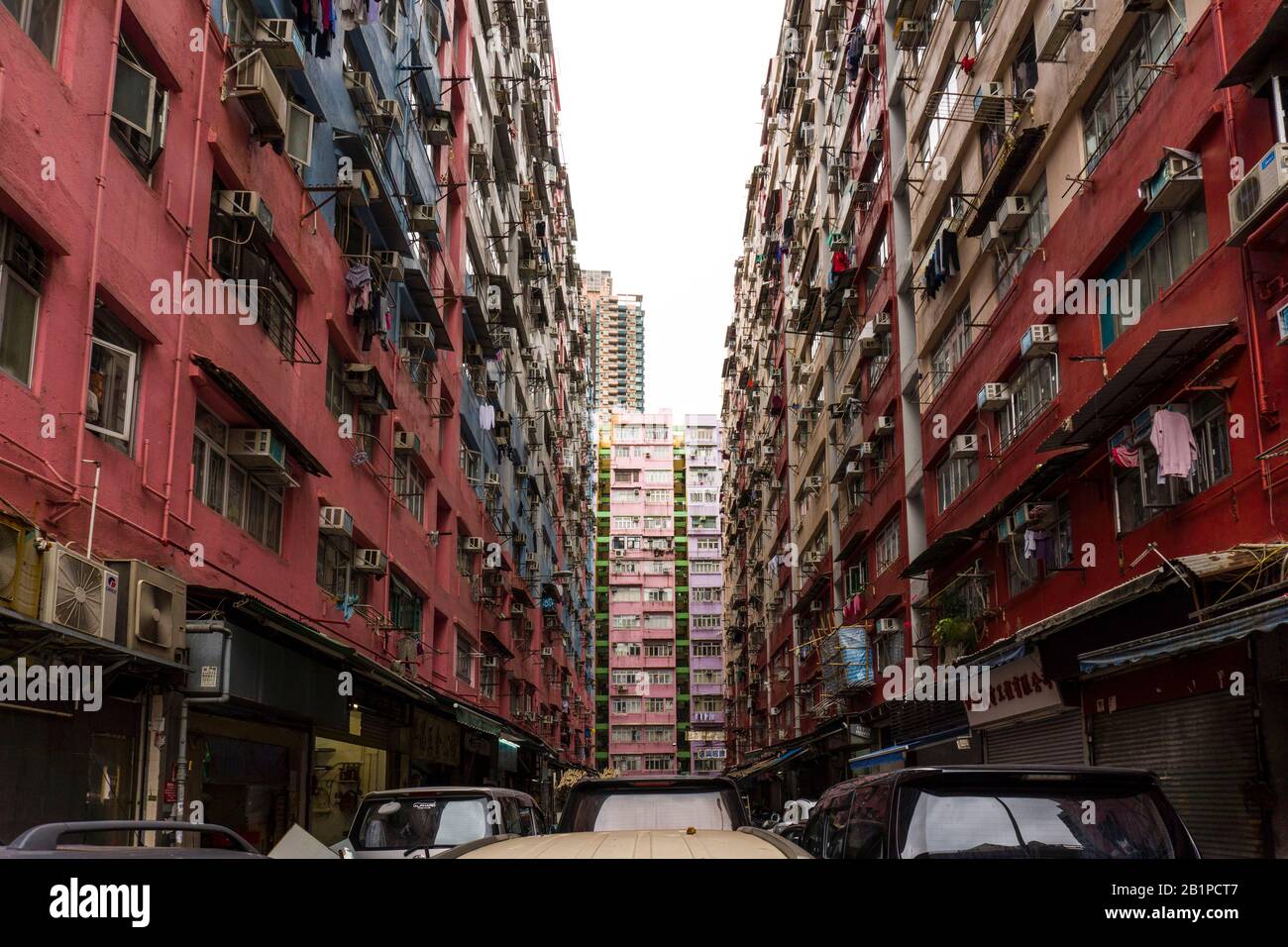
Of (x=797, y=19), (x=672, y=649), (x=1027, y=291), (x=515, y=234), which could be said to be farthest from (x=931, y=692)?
(x=672, y=649)

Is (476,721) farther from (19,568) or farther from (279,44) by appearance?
(19,568)

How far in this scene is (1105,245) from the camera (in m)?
15.8

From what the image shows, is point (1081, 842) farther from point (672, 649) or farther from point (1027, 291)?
point (672, 649)

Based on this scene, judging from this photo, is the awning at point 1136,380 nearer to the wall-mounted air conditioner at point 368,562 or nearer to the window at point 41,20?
the window at point 41,20

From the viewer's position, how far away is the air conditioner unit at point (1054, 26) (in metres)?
16.7

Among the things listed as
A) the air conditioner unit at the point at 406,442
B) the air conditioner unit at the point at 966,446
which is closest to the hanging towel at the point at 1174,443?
the air conditioner unit at the point at 966,446

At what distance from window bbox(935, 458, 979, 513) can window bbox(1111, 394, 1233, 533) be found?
7.19m

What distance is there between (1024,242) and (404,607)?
14.7 m

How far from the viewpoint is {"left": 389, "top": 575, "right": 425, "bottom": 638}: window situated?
24.0m

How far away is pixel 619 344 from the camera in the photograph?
185 meters

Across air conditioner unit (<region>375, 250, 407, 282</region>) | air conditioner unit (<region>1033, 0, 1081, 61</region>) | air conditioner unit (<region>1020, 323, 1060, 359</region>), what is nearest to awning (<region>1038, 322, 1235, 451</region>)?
air conditioner unit (<region>1020, 323, 1060, 359</region>)

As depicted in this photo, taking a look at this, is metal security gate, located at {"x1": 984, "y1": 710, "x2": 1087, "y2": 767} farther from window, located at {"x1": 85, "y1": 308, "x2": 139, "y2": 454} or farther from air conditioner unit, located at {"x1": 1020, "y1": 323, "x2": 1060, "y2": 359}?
window, located at {"x1": 85, "y1": 308, "x2": 139, "y2": 454}

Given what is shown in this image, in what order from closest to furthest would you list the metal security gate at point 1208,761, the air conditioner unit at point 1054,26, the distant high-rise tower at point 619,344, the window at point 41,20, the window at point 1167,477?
the window at point 41,20 < the metal security gate at point 1208,761 < the window at point 1167,477 < the air conditioner unit at point 1054,26 < the distant high-rise tower at point 619,344

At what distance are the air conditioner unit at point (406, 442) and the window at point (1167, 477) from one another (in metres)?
13.7
